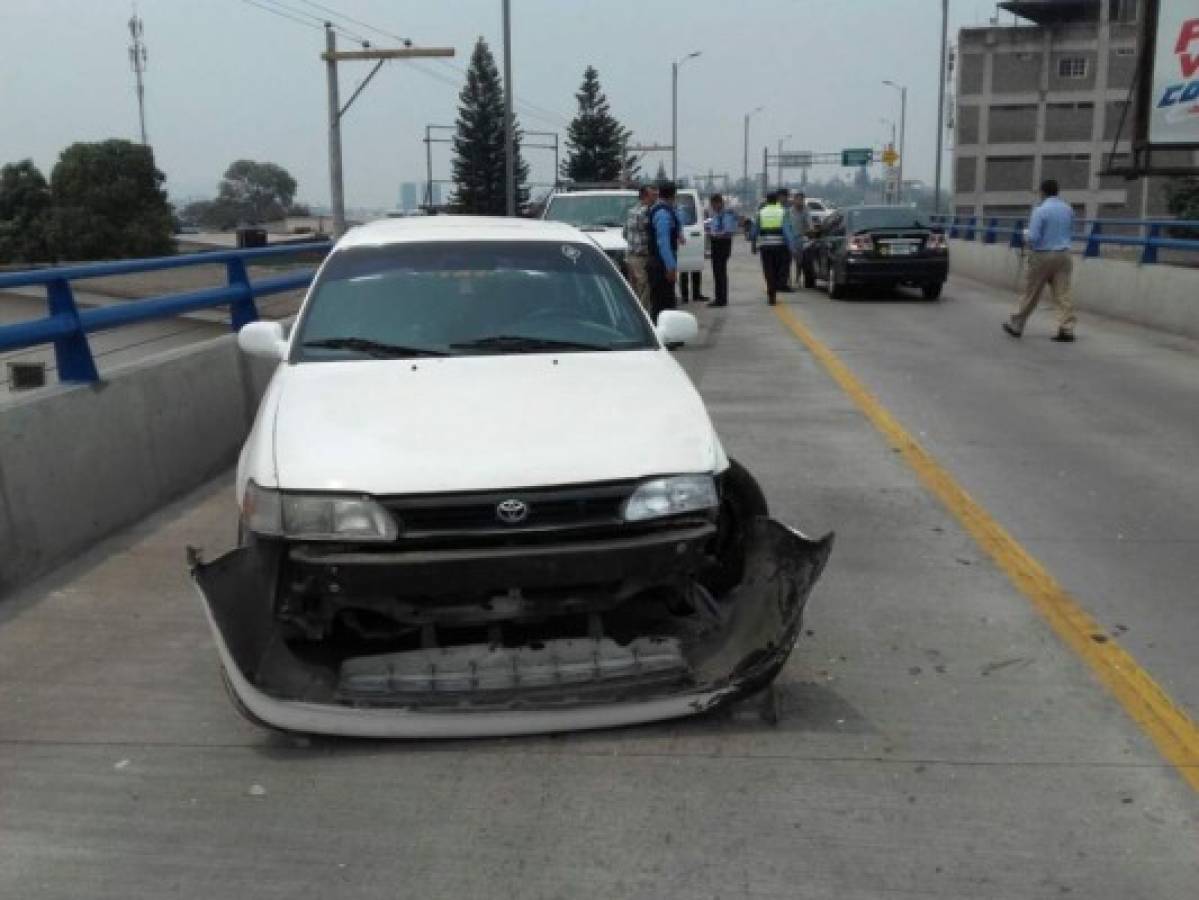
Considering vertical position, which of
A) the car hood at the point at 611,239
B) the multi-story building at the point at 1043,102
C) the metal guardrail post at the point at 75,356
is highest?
the multi-story building at the point at 1043,102

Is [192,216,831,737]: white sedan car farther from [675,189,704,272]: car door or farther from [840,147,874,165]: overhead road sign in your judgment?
[840,147,874,165]: overhead road sign

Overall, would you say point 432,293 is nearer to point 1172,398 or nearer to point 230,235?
point 1172,398

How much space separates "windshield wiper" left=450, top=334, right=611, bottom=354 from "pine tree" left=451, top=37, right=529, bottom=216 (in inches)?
3246

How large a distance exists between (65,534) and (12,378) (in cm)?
252

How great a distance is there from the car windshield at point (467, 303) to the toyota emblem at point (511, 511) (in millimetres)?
1336

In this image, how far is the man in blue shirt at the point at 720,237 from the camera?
61.7 ft

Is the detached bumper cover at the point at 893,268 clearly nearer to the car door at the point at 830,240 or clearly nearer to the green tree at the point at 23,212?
the car door at the point at 830,240

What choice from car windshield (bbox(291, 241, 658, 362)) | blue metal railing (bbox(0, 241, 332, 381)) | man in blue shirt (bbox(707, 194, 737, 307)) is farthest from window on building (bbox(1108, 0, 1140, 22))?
car windshield (bbox(291, 241, 658, 362))

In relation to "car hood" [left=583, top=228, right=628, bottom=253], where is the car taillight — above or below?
below

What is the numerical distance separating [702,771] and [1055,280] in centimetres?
1192

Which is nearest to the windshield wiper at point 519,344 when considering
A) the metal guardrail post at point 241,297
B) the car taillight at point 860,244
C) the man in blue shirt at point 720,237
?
the metal guardrail post at point 241,297

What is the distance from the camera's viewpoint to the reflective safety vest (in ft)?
61.6

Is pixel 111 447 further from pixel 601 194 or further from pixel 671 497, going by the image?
pixel 601 194

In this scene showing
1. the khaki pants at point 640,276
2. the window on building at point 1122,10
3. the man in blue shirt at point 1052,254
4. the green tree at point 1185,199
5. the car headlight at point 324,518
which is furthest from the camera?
the window on building at point 1122,10
